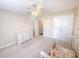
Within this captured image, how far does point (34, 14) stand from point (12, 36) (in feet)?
8.62

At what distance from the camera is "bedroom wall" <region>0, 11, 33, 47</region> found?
3896 millimetres

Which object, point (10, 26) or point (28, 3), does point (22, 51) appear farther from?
point (28, 3)

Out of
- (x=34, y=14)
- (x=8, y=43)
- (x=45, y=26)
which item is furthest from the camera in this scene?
(x=45, y=26)

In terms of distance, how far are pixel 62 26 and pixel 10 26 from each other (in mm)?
3443

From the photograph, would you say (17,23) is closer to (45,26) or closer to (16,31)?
(16,31)

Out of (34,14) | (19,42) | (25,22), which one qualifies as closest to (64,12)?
(25,22)

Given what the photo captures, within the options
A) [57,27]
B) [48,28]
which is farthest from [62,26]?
[48,28]

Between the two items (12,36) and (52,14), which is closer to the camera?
(12,36)

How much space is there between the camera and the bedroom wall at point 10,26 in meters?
3.90

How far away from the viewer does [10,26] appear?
4.34m

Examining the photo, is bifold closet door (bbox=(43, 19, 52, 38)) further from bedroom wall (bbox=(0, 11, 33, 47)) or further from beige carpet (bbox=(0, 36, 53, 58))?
beige carpet (bbox=(0, 36, 53, 58))

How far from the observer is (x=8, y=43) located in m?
4.30

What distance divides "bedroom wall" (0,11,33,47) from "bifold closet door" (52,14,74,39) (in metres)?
2.37

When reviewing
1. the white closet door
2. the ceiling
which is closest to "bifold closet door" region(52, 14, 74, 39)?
the white closet door
